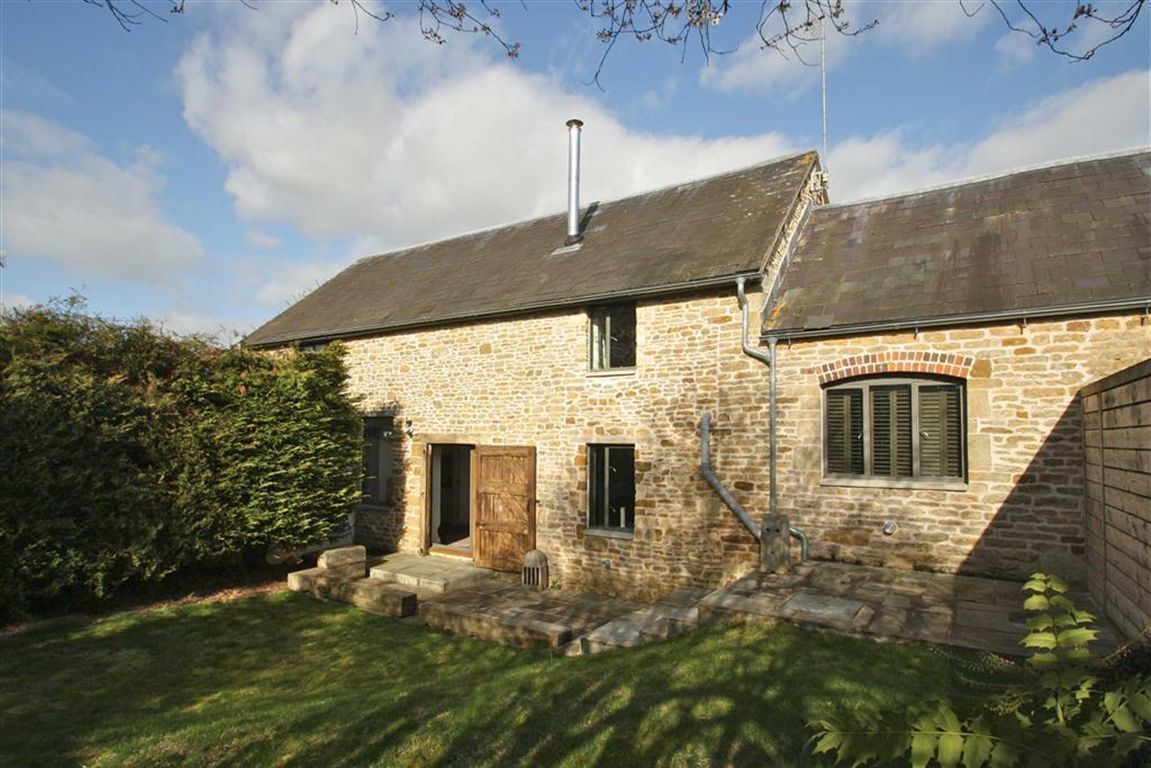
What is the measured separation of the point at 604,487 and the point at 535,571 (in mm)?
1759

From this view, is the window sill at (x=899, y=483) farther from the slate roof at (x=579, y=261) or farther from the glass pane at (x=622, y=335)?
the glass pane at (x=622, y=335)

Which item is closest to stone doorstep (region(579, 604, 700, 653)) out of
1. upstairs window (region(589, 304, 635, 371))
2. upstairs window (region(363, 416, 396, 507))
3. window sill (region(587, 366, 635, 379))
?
window sill (region(587, 366, 635, 379))

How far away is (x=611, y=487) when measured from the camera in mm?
10555

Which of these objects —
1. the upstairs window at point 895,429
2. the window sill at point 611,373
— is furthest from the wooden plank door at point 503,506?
the upstairs window at point 895,429

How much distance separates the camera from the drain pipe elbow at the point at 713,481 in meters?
8.87

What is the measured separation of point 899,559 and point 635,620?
11.0 feet

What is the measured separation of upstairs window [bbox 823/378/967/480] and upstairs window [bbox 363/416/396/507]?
28.6ft

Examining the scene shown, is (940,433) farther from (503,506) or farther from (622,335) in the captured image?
(503,506)

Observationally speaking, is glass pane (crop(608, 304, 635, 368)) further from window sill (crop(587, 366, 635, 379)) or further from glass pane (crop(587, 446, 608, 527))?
glass pane (crop(587, 446, 608, 527))

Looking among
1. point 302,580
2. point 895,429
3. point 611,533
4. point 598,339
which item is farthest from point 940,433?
point 302,580

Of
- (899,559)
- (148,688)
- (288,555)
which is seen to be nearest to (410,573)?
(288,555)

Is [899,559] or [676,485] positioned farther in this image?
[676,485]

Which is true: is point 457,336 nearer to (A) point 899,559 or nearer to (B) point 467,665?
(B) point 467,665

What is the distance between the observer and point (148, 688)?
6641mm
